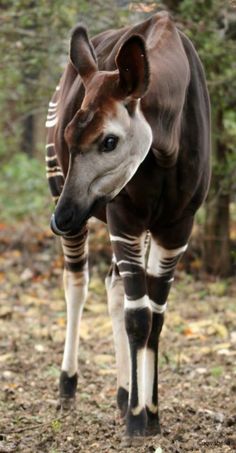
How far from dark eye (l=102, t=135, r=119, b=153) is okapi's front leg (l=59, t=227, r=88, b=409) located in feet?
4.92

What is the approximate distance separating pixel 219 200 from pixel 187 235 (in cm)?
383

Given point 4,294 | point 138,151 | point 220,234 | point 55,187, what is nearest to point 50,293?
point 4,294

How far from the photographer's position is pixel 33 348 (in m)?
6.02

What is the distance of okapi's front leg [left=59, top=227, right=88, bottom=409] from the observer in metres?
4.77

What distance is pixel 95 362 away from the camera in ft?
19.0

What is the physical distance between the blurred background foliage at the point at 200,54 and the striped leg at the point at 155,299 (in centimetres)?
240

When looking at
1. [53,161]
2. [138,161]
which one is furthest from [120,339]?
[138,161]

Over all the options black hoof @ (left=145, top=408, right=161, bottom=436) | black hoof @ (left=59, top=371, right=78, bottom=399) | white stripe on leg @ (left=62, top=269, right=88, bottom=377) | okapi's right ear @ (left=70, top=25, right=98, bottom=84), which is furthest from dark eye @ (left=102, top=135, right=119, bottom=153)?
black hoof @ (left=59, top=371, right=78, bottom=399)

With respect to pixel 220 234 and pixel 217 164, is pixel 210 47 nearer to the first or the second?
pixel 217 164

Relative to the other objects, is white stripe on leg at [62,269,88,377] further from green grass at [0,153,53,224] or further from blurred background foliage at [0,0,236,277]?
green grass at [0,153,53,224]

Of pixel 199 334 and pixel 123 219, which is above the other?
pixel 123 219

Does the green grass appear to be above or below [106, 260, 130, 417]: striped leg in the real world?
below

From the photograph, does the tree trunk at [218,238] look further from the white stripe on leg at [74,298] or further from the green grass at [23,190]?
the white stripe on leg at [74,298]

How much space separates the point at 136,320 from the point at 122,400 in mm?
667
